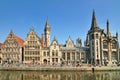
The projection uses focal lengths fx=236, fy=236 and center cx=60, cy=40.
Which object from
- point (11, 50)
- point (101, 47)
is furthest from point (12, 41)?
point (101, 47)

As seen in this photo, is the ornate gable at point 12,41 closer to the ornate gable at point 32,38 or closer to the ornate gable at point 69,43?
the ornate gable at point 32,38

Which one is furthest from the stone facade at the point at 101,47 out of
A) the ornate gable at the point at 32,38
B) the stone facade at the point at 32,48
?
the ornate gable at the point at 32,38

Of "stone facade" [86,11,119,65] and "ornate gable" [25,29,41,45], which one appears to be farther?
"stone facade" [86,11,119,65]

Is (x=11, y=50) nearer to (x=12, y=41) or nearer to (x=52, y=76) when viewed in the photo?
(x=12, y=41)

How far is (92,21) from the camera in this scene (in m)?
97.8

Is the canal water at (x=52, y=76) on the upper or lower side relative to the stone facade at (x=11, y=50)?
lower

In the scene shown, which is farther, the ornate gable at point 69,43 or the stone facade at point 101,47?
the ornate gable at point 69,43

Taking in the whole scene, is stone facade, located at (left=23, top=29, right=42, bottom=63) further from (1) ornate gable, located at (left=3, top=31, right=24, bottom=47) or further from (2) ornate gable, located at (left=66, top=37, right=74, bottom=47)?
(2) ornate gable, located at (left=66, top=37, right=74, bottom=47)

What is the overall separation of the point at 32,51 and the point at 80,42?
39.4 m

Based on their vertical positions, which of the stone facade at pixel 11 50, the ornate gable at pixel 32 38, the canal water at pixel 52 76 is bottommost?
the canal water at pixel 52 76

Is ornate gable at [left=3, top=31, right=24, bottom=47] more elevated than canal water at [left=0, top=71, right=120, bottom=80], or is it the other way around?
ornate gable at [left=3, top=31, right=24, bottom=47]

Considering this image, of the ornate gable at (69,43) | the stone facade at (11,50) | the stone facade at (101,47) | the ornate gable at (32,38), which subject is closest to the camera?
the stone facade at (11,50)

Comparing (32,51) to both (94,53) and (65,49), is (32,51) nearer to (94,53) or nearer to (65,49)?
(65,49)

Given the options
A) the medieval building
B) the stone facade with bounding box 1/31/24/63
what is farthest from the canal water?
the stone facade with bounding box 1/31/24/63
